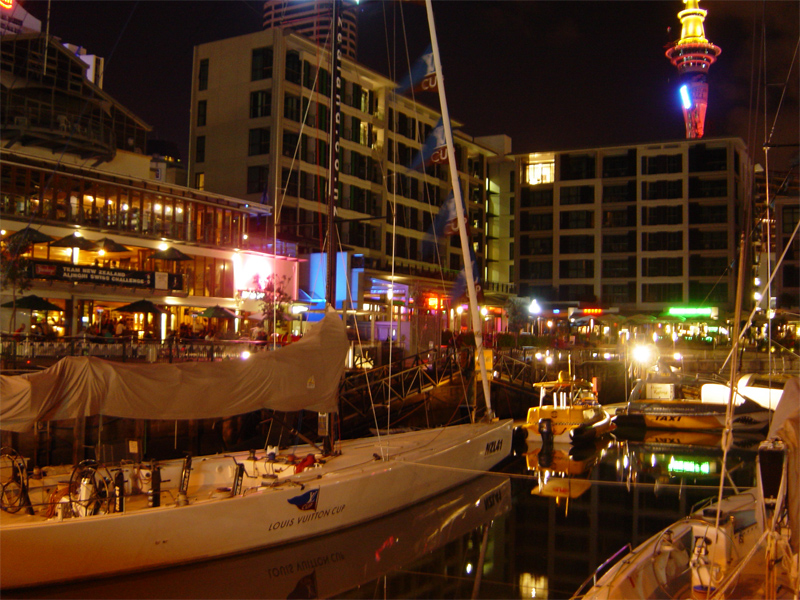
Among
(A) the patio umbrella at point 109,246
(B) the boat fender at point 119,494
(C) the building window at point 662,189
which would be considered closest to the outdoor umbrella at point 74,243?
(A) the patio umbrella at point 109,246

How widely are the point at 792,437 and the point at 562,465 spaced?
16.6 metres

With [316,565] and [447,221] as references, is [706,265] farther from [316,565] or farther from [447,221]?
[316,565]

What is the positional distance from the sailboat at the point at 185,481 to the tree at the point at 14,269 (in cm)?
1415

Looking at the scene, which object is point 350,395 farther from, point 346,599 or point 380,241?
point 380,241

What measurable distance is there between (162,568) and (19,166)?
79.3 feet

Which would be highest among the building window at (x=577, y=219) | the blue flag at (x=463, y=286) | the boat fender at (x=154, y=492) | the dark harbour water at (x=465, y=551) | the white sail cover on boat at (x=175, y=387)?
the building window at (x=577, y=219)

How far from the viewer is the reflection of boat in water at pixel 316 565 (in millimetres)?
10797

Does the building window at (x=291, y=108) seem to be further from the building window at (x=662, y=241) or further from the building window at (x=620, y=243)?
the building window at (x=662, y=241)

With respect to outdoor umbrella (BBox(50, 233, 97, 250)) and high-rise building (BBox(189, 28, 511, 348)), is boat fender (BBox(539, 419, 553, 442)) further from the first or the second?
outdoor umbrella (BBox(50, 233, 97, 250))

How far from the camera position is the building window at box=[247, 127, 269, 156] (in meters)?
45.9

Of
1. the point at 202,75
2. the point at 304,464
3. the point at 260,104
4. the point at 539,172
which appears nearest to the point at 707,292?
the point at 539,172

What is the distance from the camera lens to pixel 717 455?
25109mm

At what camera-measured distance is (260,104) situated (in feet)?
152

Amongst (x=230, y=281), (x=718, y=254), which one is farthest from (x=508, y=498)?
(x=718, y=254)
